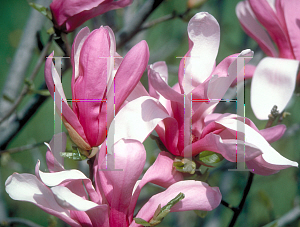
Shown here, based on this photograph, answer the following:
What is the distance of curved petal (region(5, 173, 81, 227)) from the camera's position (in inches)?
14.0

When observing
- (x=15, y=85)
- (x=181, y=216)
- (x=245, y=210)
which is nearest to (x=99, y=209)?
(x=15, y=85)

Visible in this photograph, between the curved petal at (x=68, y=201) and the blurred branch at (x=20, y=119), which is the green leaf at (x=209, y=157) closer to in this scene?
the curved petal at (x=68, y=201)

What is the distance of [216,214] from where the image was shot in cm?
118

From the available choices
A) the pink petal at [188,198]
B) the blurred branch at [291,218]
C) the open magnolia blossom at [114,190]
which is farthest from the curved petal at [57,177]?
the blurred branch at [291,218]

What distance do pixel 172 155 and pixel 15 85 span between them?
570 mm

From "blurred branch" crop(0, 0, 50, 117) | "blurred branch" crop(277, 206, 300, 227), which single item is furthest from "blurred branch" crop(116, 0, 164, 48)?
"blurred branch" crop(277, 206, 300, 227)

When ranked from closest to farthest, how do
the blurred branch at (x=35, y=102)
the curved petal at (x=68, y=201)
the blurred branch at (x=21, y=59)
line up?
the curved petal at (x=68, y=201) < the blurred branch at (x=35, y=102) < the blurred branch at (x=21, y=59)

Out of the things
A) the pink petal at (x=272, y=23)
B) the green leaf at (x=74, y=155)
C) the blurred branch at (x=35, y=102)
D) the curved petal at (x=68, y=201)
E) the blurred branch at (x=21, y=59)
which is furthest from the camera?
the blurred branch at (x=21, y=59)

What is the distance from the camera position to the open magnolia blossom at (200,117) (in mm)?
345

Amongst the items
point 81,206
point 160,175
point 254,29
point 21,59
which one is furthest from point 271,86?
point 21,59

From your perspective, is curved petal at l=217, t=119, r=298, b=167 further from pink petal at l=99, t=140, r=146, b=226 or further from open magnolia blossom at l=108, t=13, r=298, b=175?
pink petal at l=99, t=140, r=146, b=226

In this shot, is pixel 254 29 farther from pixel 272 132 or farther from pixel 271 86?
pixel 272 132

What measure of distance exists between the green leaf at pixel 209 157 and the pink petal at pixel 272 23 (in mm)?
292

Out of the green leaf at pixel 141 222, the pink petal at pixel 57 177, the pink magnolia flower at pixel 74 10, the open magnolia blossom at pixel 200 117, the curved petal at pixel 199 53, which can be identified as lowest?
the green leaf at pixel 141 222
